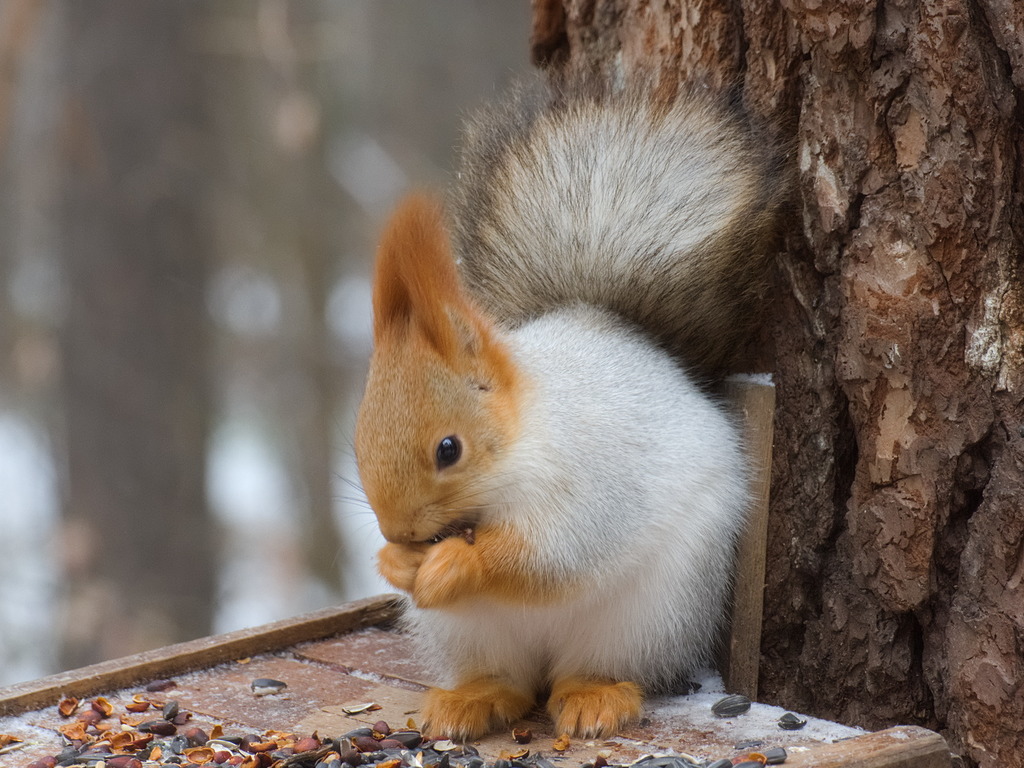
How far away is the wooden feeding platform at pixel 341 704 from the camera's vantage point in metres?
1.08

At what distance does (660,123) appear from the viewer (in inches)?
52.0

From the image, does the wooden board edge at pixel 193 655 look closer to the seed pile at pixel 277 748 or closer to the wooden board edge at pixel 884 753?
the seed pile at pixel 277 748

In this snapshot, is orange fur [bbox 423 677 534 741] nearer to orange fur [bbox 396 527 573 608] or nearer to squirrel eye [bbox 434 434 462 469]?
orange fur [bbox 396 527 573 608]

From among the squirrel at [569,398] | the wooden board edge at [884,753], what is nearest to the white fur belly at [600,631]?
the squirrel at [569,398]

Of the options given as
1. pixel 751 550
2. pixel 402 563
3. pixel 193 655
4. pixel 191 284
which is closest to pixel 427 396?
pixel 402 563

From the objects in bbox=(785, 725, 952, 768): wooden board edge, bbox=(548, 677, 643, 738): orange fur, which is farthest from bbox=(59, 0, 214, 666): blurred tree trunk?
bbox=(785, 725, 952, 768): wooden board edge

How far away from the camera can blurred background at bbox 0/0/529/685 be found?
10.1 ft

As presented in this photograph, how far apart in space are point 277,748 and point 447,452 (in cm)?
33

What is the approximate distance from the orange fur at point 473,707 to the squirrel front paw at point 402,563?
0.52 ft

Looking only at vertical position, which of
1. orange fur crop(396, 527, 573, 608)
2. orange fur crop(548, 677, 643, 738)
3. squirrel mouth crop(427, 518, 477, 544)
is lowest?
orange fur crop(548, 677, 643, 738)

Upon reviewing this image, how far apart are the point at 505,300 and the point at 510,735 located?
→ 0.49 meters

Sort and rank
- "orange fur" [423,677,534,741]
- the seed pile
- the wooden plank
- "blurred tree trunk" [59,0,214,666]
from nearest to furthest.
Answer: the seed pile
"orange fur" [423,677,534,741]
the wooden plank
"blurred tree trunk" [59,0,214,666]

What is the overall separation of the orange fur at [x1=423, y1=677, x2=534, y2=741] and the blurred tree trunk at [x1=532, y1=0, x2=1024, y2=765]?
296 millimetres

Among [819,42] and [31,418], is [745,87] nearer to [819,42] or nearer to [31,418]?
[819,42]
